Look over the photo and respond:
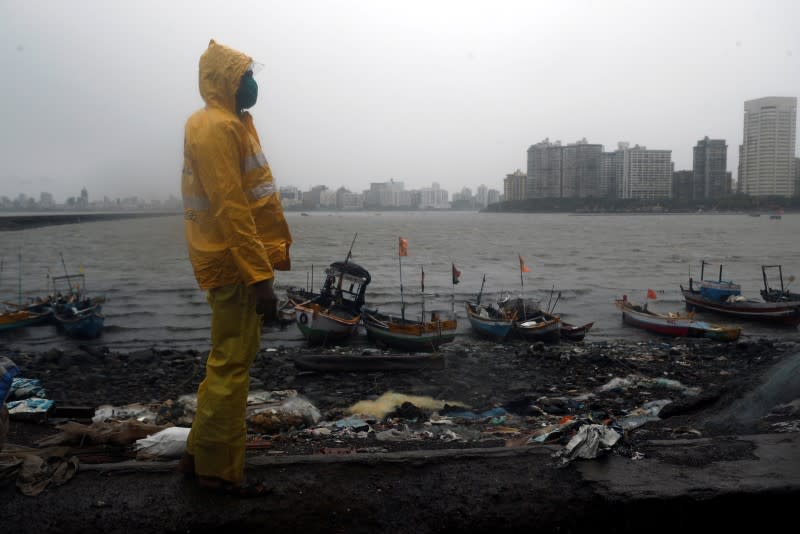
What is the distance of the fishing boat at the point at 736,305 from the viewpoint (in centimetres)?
2066

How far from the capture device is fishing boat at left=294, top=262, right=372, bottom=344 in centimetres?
1728

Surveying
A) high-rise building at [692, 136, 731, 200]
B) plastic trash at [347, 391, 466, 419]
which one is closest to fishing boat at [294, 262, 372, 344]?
plastic trash at [347, 391, 466, 419]

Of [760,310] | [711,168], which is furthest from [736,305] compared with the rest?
[711,168]

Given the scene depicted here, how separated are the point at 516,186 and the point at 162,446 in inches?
7015

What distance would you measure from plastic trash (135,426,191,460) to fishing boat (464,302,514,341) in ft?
48.4

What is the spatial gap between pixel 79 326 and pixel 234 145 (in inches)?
719

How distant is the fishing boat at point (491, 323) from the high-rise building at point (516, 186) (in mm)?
150806

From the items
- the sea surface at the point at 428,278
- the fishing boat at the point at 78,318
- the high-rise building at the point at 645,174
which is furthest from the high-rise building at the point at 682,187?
the fishing boat at the point at 78,318

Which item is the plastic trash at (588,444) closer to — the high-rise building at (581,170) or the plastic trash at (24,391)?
the plastic trash at (24,391)

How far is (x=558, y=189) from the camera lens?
154 m

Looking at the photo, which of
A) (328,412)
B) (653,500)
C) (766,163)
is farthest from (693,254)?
(766,163)

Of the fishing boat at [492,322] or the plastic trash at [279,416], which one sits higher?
the plastic trash at [279,416]

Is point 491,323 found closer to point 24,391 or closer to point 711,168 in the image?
point 24,391

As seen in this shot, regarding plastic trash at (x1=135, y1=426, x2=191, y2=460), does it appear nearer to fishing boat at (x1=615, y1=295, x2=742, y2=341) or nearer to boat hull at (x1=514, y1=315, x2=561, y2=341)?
boat hull at (x1=514, y1=315, x2=561, y2=341)
